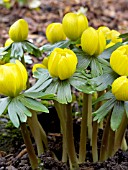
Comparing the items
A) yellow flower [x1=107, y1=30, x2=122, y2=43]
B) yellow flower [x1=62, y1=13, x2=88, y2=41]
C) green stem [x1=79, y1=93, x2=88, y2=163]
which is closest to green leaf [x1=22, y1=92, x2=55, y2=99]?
green stem [x1=79, y1=93, x2=88, y2=163]

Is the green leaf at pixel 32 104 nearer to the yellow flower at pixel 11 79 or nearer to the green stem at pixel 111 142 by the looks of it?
the yellow flower at pixel 11 79

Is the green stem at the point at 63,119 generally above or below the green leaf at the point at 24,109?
below

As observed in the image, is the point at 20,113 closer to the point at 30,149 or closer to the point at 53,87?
the point at 53,87

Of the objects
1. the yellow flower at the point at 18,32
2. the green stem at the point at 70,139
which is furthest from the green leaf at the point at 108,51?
the yellow flower at the point at 18,32

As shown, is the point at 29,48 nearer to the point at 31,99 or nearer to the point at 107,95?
the point at 31,99

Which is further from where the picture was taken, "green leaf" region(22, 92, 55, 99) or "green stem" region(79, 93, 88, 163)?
"green stem" region(79, 93, 88, 163)

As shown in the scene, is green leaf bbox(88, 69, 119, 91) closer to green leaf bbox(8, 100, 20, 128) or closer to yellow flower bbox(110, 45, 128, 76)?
yellow flower bbox(110, 45, 128, 76)
